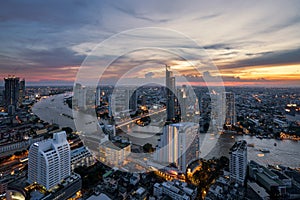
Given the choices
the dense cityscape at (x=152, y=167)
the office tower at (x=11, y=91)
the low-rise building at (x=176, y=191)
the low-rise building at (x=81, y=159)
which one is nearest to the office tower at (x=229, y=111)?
the dense cityscape at (x=152, y=167)

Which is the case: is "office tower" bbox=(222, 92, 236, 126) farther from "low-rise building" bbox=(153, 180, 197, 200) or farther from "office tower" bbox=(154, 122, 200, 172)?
"low-rise building" bbox=(153, 180, 197, 200)

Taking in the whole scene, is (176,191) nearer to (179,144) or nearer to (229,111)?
(179,144)

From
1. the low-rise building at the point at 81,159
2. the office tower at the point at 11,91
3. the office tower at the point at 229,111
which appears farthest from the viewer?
the office tower at the point at 11,91

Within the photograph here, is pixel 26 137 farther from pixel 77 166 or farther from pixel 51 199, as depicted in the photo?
pixel 51 199

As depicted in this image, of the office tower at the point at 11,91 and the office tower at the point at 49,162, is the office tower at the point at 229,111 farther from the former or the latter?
the office tower at the point at 11,91

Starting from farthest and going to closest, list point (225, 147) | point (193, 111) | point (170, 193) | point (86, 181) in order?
point (193, 111), point (225, 147), point (86, 181), point (170, 193)

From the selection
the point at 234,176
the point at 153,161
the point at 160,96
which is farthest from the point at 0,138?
the point at 160,96
